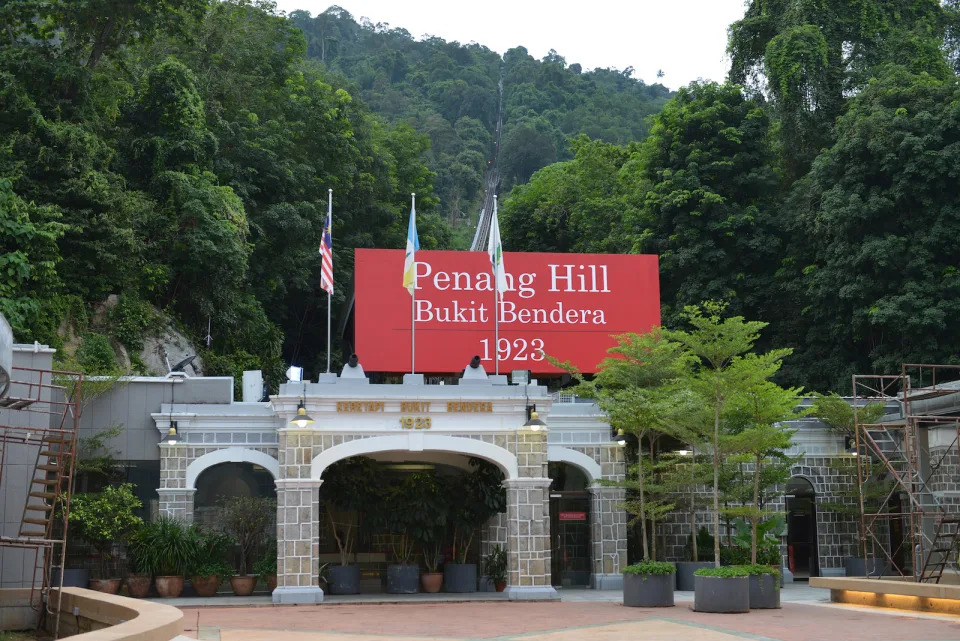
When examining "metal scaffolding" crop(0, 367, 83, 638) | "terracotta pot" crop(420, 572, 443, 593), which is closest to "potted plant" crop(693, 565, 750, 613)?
"terracotta pot" crop(420, 572, 443, 593)

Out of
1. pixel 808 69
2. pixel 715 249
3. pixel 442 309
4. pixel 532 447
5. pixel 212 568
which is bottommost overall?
pixel 212 568

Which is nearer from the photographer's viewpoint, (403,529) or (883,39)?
(403,529)

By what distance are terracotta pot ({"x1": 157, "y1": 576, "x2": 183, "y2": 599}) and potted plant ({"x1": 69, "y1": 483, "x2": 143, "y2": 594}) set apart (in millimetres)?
890

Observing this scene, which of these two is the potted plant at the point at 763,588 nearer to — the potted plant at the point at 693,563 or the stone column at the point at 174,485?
the potted plant at the point at 693,563

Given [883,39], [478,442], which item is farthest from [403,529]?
[883,39]

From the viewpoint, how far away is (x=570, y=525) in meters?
28.3

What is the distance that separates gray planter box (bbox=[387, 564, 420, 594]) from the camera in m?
23.9

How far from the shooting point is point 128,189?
35.9 m

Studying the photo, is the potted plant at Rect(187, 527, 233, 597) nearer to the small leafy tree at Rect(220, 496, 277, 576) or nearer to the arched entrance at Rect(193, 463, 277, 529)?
the small leafy tree at Rect(220, 496, 277, 576)

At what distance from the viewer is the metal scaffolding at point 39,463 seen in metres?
16.3

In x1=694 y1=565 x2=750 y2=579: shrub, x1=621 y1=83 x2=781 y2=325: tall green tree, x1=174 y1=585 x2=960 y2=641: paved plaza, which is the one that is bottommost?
Result: x1=174 y1=585 x2=960 y2=641: paved plaza

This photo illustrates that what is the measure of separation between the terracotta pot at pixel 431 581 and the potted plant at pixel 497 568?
1231mm

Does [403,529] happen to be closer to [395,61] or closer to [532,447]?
[532,447]

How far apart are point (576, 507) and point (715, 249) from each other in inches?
603
